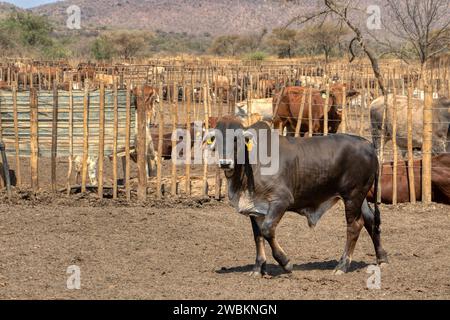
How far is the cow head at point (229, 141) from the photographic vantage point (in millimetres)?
7629

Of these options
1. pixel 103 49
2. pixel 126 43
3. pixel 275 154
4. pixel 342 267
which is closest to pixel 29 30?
pixel 103 49

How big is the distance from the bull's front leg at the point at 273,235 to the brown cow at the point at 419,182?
176 inches

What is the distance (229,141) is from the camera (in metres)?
7.70

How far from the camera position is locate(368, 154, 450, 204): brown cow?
39.2 feet

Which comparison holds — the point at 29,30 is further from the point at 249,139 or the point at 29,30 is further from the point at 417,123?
the point at 249,139

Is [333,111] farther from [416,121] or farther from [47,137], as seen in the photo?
[47,137]

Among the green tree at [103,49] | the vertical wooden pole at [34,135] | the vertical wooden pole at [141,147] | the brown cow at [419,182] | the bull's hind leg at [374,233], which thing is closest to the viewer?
the bull's hind leg at [374,233]

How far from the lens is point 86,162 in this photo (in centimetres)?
1220

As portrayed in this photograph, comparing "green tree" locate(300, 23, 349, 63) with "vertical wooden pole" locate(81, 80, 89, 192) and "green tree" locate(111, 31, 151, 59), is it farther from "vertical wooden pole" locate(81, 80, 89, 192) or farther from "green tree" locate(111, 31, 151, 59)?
"vertical wooden pole" locate(81, 80, 89, 192)

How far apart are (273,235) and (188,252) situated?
1493 mm

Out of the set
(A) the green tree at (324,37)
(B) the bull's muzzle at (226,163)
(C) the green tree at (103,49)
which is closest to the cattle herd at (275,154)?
(B) the bull's muzzle at (226,163)

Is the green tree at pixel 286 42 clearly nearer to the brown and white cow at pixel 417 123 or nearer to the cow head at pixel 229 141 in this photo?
the brown and white cow at pixel 417 123

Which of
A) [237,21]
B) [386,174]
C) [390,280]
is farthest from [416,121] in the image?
[237,21]

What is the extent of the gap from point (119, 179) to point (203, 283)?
7568 millimetres
